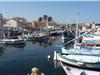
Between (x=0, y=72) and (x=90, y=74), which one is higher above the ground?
(x=90, y=74)

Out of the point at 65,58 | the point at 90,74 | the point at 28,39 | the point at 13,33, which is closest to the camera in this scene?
the point at 90,74

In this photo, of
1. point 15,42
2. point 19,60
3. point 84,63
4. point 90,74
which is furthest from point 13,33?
point 90,74

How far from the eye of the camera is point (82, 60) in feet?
68.1

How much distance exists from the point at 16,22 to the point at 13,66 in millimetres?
53664

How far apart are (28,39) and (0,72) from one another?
88.2 feet

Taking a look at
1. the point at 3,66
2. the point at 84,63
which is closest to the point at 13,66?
the point at 3,66

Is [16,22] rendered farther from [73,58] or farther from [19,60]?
[73,58]

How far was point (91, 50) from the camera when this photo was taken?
23.8m

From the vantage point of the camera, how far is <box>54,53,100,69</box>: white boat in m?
19.9

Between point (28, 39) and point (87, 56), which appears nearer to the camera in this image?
point (87, 56)

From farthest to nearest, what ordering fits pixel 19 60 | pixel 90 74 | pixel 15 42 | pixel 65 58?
pixel 15 42 < pixel 19 60 < pixel 65 58 < pixel 90 74

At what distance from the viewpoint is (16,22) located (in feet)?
249

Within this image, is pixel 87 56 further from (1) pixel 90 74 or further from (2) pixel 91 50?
(1) pixel 90 74

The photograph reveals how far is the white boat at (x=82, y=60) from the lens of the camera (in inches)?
785
